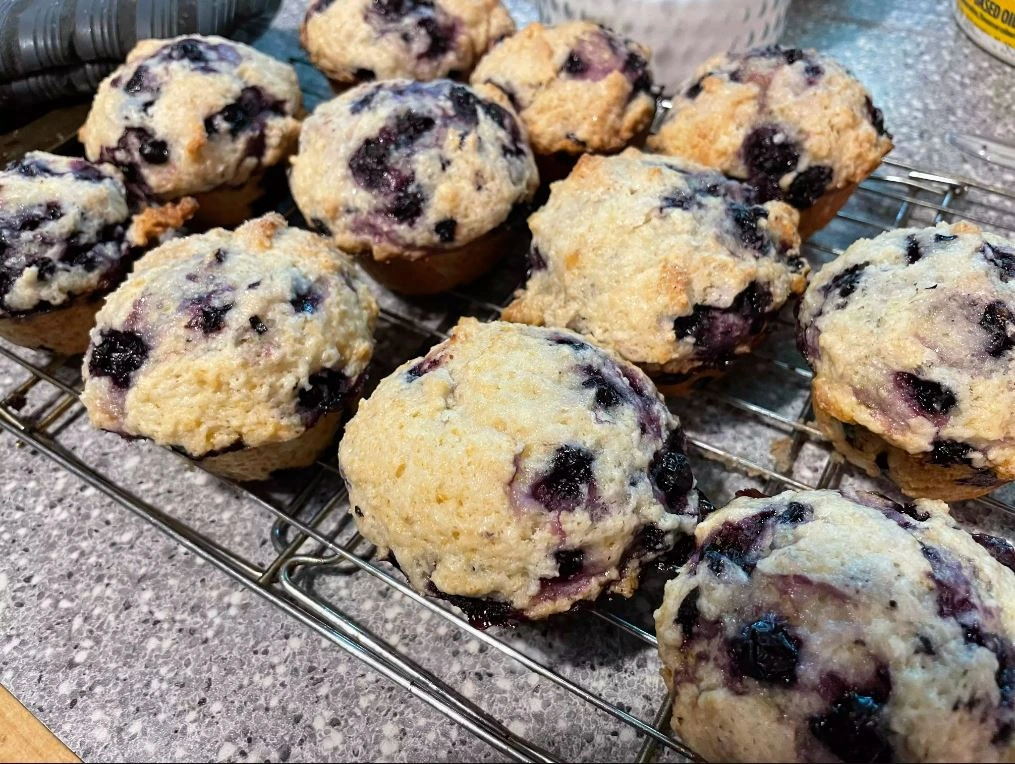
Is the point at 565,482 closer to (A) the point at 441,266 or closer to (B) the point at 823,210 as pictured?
(A) the point at 441,266

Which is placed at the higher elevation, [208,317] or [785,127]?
[785,127]

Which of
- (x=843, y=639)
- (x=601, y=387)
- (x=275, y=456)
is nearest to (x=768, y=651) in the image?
(x=843, y=639)

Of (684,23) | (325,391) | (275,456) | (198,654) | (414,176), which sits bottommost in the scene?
(198,654)

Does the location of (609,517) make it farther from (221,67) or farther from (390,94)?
(221,67)

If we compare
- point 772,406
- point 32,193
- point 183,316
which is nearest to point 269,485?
point 183,316

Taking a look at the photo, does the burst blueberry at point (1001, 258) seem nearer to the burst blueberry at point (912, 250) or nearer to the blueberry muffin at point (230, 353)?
the burst blueberry at point (912, 250)

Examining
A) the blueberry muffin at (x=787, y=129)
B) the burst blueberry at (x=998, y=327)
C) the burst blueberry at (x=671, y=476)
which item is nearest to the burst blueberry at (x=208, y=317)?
the burst blueberry at (x=671, y=476)
